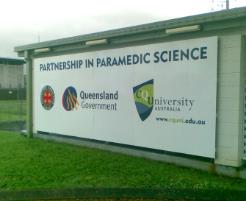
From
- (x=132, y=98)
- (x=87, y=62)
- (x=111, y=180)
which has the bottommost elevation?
(x=111, y=180)

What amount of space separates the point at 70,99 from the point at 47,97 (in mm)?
1383

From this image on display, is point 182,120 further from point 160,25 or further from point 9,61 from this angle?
point 9,61

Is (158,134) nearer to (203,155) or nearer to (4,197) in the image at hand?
(203,155)

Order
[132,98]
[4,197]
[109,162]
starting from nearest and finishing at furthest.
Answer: [4,197], [109,162], [132,98]

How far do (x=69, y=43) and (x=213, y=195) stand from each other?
722 cm

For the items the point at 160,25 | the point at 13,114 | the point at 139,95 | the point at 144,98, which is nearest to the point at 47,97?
the point at 139,95

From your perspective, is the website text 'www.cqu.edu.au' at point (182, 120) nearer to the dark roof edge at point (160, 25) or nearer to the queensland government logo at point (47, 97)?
the dark roof edge at point (160, 25)

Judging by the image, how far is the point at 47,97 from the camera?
1356 cm

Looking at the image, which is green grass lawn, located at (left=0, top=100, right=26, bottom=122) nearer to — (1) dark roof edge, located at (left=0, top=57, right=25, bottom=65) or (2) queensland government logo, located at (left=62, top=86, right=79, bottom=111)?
(2) queensland government logo, located at (left=62, top=86, right=79, bottom=111)

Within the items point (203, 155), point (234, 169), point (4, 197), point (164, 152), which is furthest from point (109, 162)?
point (4, 197)

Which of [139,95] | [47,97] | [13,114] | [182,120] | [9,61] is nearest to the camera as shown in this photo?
[182,120]

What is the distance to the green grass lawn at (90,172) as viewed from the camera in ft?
25.3

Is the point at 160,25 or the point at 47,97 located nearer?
the point at 160,25

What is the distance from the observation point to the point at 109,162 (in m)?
9.66
